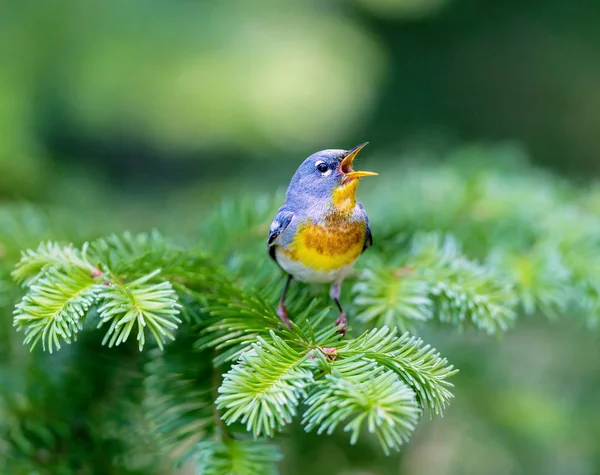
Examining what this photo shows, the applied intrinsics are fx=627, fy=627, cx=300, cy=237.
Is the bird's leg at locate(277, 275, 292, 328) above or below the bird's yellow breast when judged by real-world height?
below

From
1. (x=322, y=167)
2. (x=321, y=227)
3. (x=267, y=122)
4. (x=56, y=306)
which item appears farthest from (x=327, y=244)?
(x=267, y=122)

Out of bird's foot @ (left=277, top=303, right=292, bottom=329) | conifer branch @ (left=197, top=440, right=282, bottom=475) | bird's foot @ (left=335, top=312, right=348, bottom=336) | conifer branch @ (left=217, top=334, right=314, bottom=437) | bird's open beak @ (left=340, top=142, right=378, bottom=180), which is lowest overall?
conifer branch @ (left=197, top=440, right=282, bottom=475)

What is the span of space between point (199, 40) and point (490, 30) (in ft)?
8.30

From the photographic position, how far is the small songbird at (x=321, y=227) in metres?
1.97

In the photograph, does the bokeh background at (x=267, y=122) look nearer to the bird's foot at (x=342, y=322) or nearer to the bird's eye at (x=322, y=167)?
the bird's foot at (x=342, y=322)

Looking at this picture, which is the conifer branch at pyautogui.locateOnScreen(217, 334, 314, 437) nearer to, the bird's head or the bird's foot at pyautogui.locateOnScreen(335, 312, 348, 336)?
the bird's foot at pyautogui.locateOnScreen(335, 312, 348, 336)

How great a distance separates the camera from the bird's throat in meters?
2.07

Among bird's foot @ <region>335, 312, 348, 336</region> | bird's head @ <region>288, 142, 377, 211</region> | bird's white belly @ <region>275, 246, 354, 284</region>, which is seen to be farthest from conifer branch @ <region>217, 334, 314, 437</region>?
bird's head @ <region>288, 142, 377, 211</region>

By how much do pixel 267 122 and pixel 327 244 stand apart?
1.45 m

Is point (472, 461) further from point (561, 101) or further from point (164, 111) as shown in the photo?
point (561, 101)

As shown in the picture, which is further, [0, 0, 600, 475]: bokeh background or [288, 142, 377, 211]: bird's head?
[0, 0, 600, 475]: bokeh background

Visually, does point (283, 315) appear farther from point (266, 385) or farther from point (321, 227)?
point (266, 385)

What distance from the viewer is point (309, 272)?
197 centimetres

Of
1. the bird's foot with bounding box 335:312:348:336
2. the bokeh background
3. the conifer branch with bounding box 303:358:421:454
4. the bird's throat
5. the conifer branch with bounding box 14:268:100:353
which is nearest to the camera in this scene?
the conifer branch with bounding box 303:358:421:454
